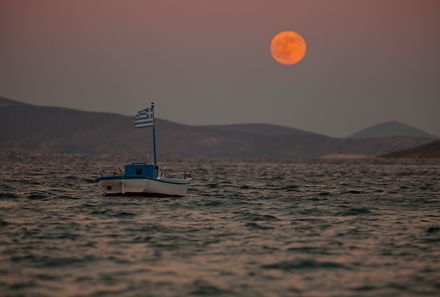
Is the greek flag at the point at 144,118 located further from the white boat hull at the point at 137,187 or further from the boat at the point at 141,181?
the white boat hull at the point at 137,187

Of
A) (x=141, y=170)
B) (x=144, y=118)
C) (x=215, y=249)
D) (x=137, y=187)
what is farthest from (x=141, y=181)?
(x=215, y=249)

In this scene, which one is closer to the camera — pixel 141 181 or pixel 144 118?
pixel 141 181

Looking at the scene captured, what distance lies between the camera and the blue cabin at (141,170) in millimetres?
47219

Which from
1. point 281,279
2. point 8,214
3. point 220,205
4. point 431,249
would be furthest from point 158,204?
point 281,279

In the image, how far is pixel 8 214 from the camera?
120 feet

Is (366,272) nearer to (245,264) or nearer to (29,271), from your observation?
(245,264)

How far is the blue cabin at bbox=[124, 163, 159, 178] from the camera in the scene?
47.2 m

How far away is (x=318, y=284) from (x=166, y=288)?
4.41 meters

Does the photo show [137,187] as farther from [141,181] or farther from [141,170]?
[141,170]

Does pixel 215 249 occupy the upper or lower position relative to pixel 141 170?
lower

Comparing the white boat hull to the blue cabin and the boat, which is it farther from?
the blue cabin

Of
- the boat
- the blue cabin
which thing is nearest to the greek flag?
the boat

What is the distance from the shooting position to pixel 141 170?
47.4 meters

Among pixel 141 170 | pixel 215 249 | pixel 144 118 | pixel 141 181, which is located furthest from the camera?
pixel 144 118
